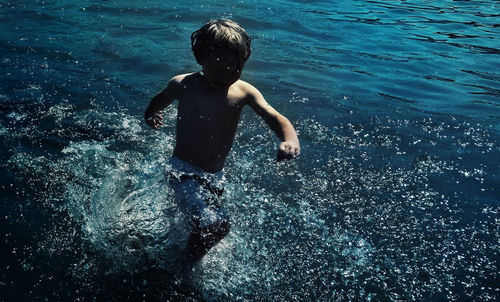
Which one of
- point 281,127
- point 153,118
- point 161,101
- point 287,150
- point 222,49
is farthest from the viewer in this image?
point 153,118

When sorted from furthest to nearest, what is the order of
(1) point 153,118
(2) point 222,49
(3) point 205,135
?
(1) point 153,118, (3) point 205,135, (2) point 222,49

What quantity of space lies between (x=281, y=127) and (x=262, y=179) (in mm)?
1186

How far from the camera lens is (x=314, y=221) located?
3.58 metres

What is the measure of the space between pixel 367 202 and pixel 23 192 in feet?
9.61

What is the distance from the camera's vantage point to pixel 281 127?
9.94ft

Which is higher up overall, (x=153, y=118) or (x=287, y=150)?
(x=287, y=150)

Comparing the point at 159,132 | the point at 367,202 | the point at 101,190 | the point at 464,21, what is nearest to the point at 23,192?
the point at 101,190

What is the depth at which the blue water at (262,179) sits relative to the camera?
295 cm

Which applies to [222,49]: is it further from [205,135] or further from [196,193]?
[196,193]

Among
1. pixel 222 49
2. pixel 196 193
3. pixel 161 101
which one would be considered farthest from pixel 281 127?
pixel 161 101

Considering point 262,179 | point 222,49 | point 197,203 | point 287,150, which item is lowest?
point 262,179

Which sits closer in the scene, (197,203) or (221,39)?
(221,39)

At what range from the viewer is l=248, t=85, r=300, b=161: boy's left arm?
269 centimetres

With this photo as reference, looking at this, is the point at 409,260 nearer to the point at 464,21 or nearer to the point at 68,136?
the point at 68,136
